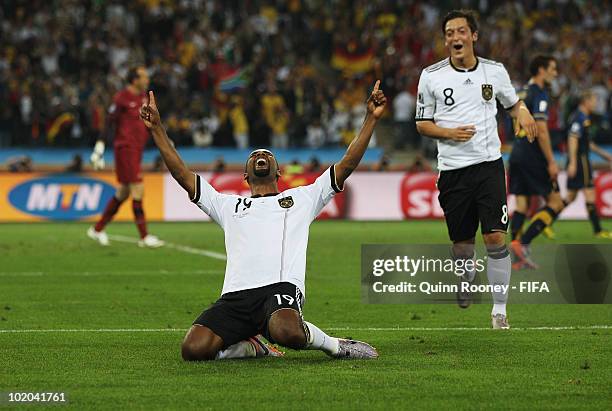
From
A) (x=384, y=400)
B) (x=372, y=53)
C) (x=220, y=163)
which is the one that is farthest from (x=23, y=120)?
(x=384, y=400)

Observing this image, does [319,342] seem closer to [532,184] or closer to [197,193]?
[197,193]

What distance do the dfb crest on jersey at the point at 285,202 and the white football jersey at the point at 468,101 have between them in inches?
76.1

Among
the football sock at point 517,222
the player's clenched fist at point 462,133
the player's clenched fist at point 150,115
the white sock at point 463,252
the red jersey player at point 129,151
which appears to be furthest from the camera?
the red jersey player at point 129,151

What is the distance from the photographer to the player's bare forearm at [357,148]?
27.0 ft

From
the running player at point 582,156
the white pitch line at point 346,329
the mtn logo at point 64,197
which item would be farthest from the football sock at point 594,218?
the white pitch line at point 346,329

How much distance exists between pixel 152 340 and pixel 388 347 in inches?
66.7

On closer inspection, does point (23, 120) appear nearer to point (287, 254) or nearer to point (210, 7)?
point (210, 7)

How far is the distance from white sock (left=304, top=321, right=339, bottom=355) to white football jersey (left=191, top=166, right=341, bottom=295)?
0.39m

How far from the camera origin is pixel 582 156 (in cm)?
1905

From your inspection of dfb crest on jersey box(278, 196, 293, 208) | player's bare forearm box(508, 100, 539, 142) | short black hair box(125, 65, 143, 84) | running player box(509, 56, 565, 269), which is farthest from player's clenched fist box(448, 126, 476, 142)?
short black hair box(125, 65, 143, 84)

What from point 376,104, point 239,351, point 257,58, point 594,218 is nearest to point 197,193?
point 239,351

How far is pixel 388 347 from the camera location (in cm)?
879

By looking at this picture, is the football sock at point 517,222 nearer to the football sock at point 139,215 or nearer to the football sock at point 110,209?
the football sock at point 139,215

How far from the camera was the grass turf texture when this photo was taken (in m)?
6.80
